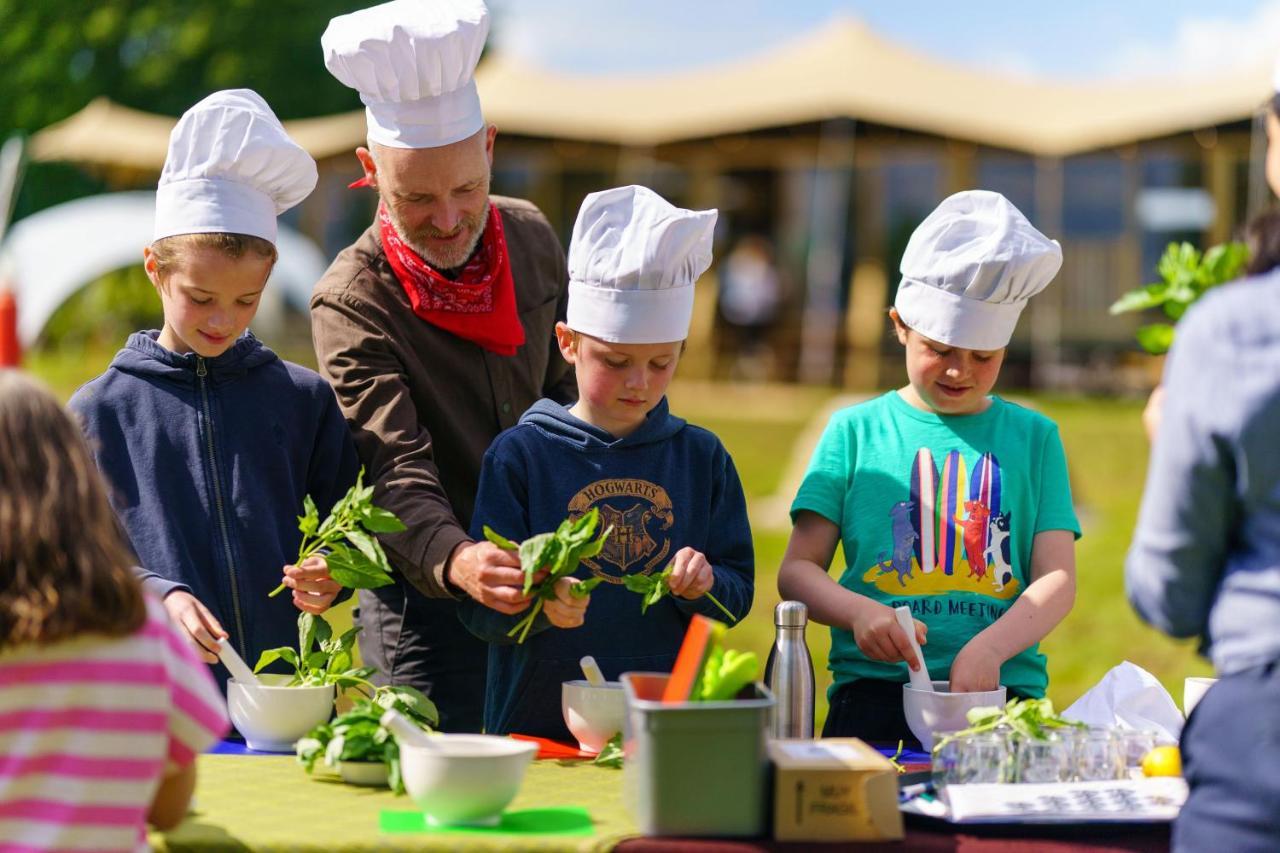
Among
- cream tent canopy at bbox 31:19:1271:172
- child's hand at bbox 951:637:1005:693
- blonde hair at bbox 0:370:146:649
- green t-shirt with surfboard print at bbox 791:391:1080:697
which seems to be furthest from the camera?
cream tent canopy at bbox 31:19:1271:172

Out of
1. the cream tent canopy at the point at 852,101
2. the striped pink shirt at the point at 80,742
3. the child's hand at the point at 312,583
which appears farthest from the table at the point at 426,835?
the cream tent canopy at the point at 852,101

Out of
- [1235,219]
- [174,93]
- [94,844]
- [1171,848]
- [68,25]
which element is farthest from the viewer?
[174,93]

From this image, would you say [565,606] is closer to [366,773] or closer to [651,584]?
[651,584]

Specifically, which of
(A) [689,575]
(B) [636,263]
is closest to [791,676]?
(A) [689,575]

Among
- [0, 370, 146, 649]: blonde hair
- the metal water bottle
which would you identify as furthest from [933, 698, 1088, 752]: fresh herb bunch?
[0, 370, 146, 649]: blonde hair

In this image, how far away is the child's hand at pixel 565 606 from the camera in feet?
8.71

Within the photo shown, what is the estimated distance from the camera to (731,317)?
19234mm

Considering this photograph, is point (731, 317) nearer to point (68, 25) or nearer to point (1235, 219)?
point (1235, 219)

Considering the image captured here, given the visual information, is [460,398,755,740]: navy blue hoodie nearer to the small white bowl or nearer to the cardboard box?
the small white bowl

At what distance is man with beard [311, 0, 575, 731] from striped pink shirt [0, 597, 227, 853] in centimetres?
104

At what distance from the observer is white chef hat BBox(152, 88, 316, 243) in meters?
3.16

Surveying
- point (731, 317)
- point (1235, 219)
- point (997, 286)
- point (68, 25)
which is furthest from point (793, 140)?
point (997, 286)

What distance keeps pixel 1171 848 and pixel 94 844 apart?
1.50m

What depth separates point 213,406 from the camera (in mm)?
3254
